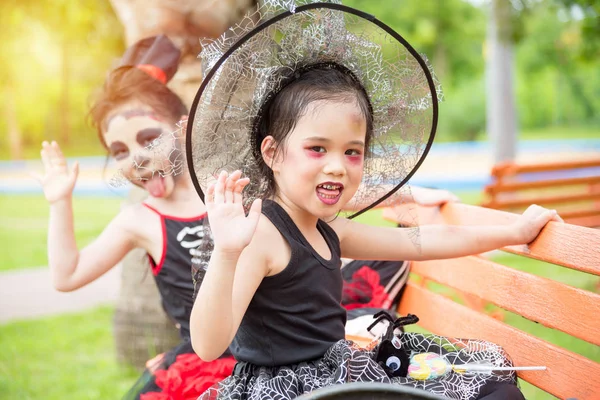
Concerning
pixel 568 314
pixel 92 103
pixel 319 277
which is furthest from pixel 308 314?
pixel 92 103

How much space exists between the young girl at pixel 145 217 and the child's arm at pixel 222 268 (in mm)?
676

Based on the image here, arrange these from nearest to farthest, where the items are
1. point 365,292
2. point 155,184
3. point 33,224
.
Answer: point 155,184 < point 365,292 < point 33,224

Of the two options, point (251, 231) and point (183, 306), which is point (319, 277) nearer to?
point (251, 231)

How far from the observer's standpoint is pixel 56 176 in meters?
2.54

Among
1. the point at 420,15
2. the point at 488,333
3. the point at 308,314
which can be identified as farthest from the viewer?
the point at 420,15

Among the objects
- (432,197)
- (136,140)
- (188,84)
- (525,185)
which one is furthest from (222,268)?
(525,185)

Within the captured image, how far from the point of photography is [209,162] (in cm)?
187

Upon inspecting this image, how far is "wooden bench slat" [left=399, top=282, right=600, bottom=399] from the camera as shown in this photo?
191 centimetres

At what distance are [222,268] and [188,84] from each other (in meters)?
2.70

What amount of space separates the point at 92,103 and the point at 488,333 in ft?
6.20

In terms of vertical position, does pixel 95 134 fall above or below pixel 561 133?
below

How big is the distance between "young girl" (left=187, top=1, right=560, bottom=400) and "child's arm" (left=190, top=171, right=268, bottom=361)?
0.08ft

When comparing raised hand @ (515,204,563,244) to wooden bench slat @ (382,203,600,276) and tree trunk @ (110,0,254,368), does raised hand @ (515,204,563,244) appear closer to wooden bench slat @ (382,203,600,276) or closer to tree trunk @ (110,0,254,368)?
wooden bench slat @ (382,203,600,276)

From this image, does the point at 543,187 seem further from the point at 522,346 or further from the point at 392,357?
the point at 392,357
